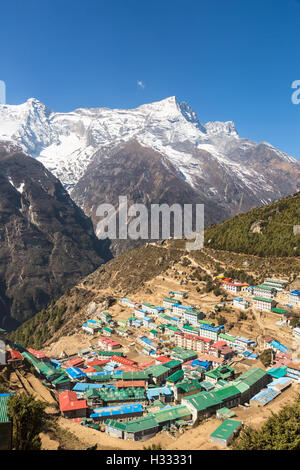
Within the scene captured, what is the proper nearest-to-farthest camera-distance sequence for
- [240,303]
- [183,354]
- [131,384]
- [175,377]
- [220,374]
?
[131,384] → [220,374] → [175,377] → [183,354] → [240,303]

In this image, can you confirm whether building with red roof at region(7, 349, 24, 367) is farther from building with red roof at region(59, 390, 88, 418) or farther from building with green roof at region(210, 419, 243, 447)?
building with green roof at region(210, 419, 243, 447)

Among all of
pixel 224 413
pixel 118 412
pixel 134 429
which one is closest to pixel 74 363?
pixel 118 412

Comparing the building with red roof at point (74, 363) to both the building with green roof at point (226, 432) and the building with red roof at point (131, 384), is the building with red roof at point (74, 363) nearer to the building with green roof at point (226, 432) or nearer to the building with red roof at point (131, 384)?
the building with red roof at point (131, 384)

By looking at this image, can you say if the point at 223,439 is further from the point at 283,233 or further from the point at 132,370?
the point at 283,233

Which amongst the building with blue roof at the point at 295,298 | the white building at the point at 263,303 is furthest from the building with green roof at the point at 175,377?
the building with blue roof at the point at 295,298

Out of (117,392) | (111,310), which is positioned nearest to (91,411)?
(117,392)

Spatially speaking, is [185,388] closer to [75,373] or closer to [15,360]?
[75,373]

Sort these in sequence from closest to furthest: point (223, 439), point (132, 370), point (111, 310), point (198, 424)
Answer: point (223, 439), point (198, 424), point (132, 370), point (111, 310)

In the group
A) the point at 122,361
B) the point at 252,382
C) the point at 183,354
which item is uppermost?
the point at 252,382
